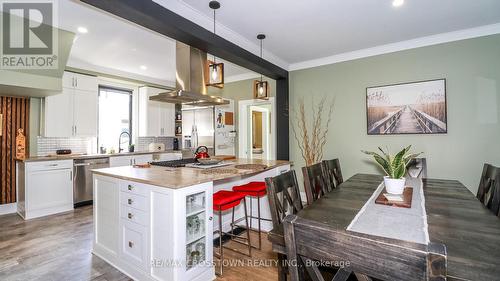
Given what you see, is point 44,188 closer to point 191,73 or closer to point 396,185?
point 191,73

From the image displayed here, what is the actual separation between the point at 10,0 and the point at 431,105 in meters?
5.39

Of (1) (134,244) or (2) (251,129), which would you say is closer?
(1) (134,244)

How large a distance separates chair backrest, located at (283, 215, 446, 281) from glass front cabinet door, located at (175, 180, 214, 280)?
1.21 meters

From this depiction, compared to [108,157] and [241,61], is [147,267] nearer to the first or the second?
[241,61]

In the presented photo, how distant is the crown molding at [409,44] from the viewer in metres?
3.10

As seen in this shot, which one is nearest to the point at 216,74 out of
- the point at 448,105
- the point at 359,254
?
the point at 359,254

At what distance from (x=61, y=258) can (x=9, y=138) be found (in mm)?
2858

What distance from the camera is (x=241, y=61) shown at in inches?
135

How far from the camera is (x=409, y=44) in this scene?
3527 mm

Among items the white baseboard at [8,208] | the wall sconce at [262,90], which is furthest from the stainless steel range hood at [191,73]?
the white baseboard at [8,208]

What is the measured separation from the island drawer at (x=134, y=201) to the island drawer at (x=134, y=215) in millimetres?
34

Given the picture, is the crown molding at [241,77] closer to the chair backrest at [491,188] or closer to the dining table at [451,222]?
the dining table at [451,222]

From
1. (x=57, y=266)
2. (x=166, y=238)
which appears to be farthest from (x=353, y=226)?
(x=57, y=266)
